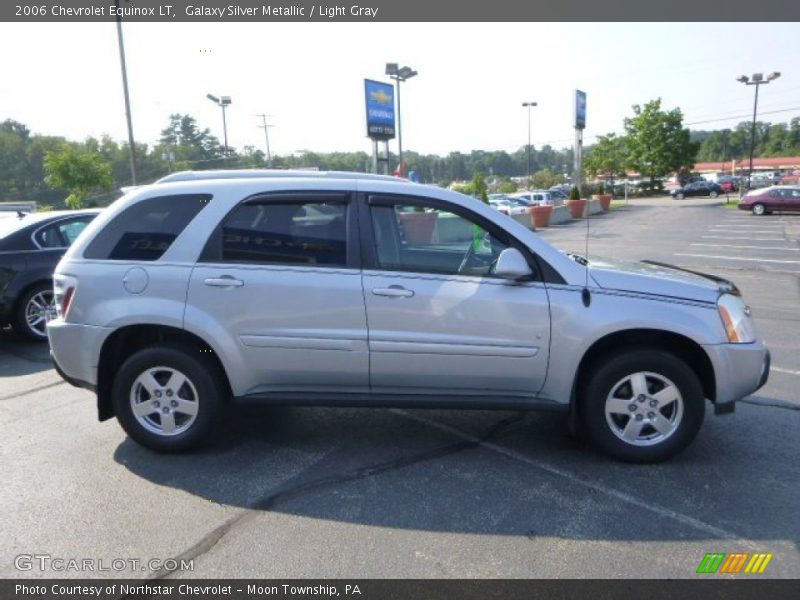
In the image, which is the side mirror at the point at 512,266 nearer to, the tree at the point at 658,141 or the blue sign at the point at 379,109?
the blue sign at the point at 379,109

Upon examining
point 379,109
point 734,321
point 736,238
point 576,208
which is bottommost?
point 736,238

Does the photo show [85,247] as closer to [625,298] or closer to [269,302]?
[269,302]

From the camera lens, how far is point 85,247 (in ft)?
13.6

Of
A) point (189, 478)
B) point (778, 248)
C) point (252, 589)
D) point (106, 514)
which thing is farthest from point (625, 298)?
point (778, 248)

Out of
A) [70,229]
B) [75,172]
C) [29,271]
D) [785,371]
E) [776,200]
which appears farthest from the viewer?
[75,172]

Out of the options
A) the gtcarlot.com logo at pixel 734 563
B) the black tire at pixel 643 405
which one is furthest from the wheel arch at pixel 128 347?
the gtcarlot.com logo at pixel 734 563

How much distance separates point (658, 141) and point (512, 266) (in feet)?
205

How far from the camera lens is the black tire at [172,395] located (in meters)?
4.03

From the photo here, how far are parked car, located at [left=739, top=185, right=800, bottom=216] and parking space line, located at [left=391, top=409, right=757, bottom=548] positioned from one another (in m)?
32.7

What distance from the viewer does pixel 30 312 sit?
24.0 ft

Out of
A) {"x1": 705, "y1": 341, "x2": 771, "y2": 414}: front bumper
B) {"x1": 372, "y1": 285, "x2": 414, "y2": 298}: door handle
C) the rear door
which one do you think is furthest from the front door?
{"x1": 705, "y1": 341, "x2": 771, "y2": 414}: front bumper

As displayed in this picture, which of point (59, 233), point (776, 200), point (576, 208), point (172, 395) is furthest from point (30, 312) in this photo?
point (776, 200)

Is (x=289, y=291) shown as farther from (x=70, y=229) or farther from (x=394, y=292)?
(x=70, y=229)

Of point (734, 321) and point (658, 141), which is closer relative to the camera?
point (734, 321)
